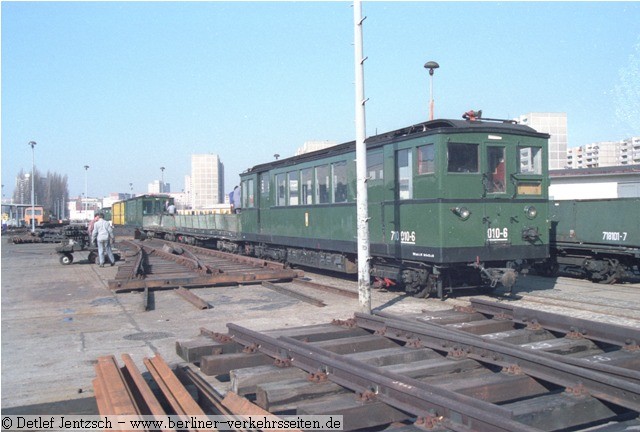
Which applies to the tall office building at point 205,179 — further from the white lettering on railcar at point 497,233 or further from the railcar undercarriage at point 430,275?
the white lettering on railcar at point 497,233

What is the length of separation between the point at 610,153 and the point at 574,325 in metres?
34.1

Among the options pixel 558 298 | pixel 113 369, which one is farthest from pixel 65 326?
pixel 558 298

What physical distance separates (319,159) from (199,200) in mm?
96032

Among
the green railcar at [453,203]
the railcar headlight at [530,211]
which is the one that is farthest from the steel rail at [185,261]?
the railcar headlight at [530,211]

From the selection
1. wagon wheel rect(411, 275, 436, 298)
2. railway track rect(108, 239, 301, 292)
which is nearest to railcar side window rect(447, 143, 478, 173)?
wagon wheel rect(411, 275, 436, 298)

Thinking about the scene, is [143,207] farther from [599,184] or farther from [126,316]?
[126,316]

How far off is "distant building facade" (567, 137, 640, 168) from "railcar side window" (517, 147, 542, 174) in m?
23.8

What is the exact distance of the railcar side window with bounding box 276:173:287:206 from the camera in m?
16.9

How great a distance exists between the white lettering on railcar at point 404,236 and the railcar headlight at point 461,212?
0.93 meters

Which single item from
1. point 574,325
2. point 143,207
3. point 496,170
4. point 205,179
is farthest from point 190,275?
point 205,179

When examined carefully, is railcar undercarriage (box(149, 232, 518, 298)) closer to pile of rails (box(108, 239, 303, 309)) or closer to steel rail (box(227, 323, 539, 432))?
pile of rails (box(108, 239, 303, 309))

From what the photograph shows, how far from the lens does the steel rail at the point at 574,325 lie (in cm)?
584

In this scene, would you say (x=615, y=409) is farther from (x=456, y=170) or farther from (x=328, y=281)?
(x=328, y=281)

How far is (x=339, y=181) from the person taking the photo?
13.7m
